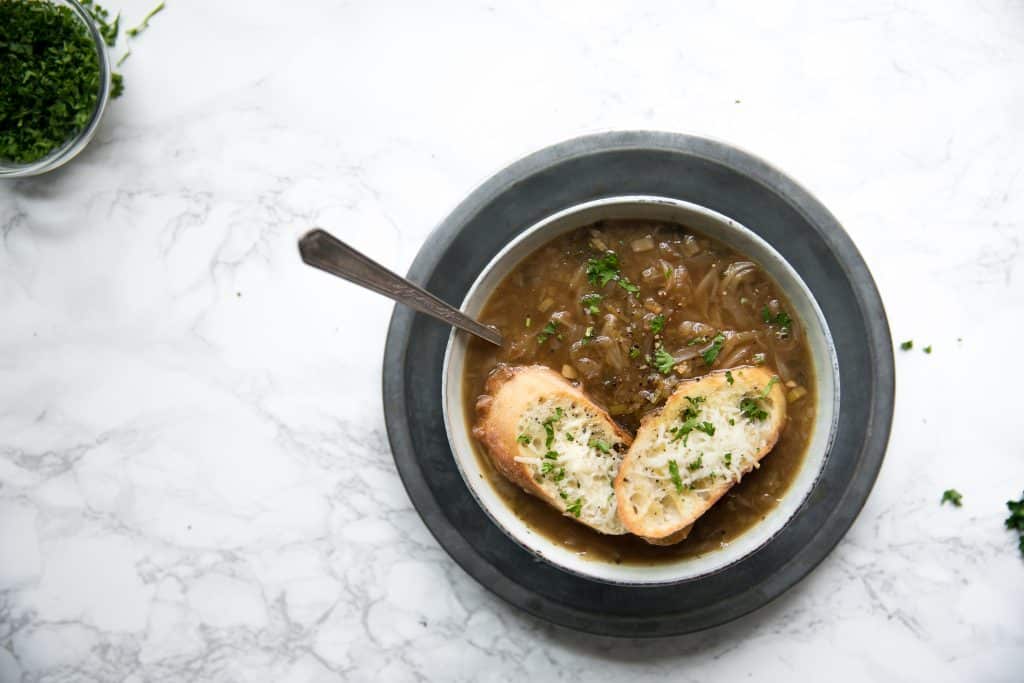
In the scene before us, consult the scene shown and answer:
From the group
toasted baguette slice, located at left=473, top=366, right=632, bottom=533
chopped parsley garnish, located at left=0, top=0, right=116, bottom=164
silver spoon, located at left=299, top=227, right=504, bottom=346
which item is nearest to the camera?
silver spoon, located at left=299, top=227, right=504, bottom=346

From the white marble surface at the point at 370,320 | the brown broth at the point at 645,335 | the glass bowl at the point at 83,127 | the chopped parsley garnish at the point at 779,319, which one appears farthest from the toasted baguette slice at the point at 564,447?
the glass bowl at the point at 83,127

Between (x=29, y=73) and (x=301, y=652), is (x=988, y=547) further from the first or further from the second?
(x=29, y=73)

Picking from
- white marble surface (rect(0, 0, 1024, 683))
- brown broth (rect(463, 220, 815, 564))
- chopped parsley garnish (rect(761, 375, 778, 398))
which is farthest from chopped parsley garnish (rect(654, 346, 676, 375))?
white marble surface (rect(0, 0, 1024, 683))

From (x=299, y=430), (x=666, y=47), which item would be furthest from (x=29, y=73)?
(x=666, y=47)

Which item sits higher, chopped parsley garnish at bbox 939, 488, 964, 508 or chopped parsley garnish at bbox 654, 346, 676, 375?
chopped parsley garnish at bbox 654, 346, 676, 375

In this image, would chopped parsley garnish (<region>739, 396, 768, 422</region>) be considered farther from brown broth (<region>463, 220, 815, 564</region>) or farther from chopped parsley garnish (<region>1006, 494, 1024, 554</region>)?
chopped parsley garnish (<region>1006, 494, 1024, 554</region>)

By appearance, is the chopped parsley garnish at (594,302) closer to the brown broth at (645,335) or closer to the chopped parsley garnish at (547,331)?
the brown broth at (645,335)

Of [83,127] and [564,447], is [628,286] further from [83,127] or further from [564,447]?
[83,127]
